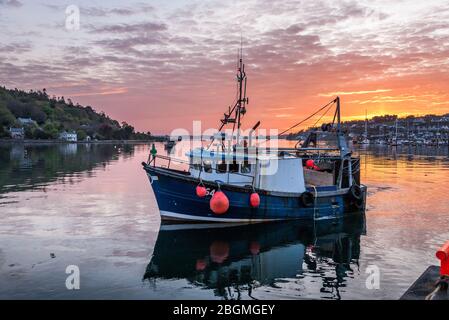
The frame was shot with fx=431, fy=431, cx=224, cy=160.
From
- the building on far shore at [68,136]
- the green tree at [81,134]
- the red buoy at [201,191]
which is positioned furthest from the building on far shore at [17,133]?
the red buoy at [201,191]

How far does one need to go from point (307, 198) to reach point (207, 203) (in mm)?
A: 4580

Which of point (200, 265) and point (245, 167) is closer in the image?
point (200, 265)

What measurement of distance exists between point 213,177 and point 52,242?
7.02 m

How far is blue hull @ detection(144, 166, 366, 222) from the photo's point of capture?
17.3m

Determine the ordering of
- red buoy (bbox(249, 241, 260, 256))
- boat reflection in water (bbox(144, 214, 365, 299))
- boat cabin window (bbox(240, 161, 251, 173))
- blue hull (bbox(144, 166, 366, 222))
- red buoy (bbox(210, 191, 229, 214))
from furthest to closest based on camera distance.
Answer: boat cabin window (bbox(240, 161, 251, 173)) < blue hull (bbox(144, 166, 366, 222)) < red buoy (bbox(210, 191, 229, 214)) < red buoy (bbox(249, 241, 260, 256)) < boat reflection in water (bbox(144, 214, 365, 299))

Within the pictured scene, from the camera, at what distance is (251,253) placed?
48.1 feet

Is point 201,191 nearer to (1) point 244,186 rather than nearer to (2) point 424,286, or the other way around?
(1) point 244,186

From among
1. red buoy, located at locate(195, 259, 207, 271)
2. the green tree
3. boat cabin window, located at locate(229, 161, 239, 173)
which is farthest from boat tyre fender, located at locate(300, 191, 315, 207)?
the green tree

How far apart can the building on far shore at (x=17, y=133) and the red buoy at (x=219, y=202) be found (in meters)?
157

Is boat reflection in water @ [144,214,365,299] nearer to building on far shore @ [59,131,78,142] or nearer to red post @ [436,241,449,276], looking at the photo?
red post @ [436,241,449,276]

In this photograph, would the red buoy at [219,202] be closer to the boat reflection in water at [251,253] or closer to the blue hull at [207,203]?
the blue hull at [207,203]

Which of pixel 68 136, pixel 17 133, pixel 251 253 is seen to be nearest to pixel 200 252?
pixel 251 253

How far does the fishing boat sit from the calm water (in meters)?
0.65
